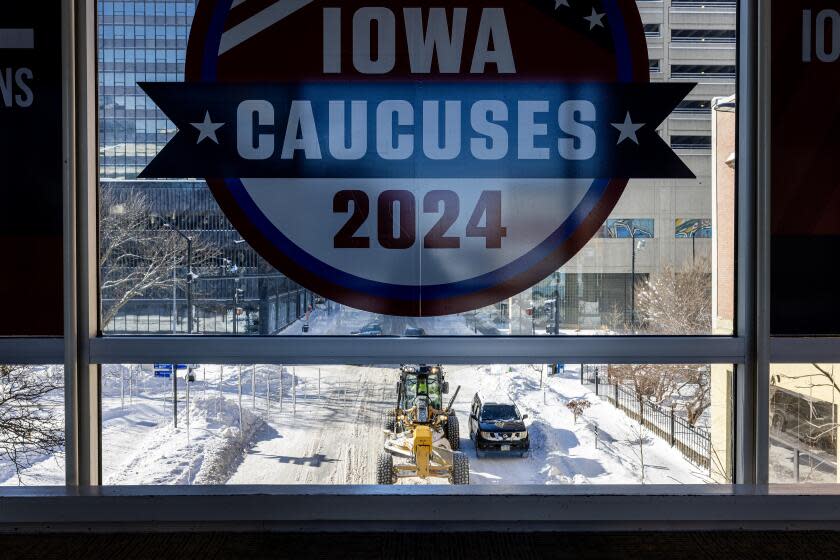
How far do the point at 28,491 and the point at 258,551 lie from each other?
581 millimetres

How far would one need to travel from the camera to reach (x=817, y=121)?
113 inches

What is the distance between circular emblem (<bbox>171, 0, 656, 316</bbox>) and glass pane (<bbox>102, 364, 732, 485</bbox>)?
43 cm

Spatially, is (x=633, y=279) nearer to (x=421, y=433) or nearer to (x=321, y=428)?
(x=421, y=433)

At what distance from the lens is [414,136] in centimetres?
297

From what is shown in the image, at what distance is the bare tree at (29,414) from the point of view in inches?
117

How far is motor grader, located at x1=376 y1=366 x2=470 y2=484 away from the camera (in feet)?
9.70

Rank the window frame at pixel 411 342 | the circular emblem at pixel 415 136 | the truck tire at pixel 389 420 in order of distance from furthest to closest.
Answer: the truck tire at pixel 389 420 → the circular emblem at pixel 415 136 → the window frame at pixel 411 342

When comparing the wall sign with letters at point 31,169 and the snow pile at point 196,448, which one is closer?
the wall sign with letters at point 31,169

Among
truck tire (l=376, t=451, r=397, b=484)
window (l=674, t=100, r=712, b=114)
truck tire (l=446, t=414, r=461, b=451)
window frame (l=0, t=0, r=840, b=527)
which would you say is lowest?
truck tire (l=376, t=451, r=397, b=484)

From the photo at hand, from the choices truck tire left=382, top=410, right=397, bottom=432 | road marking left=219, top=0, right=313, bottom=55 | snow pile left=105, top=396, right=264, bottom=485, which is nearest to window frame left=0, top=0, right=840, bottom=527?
snow pile left=105, top=396, right=264, bottom=485

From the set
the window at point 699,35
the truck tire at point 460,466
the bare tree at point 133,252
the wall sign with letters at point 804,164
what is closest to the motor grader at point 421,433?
the truck tire at point 460,466

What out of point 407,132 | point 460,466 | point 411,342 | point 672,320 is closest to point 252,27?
point 407,132

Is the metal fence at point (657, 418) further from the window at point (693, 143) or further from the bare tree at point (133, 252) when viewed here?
the bare tree at point (133, 252)

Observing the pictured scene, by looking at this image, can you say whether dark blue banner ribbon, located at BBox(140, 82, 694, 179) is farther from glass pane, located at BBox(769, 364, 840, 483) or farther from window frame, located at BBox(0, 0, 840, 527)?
glass pane, located at BBox(769, 364, 840, 483)
